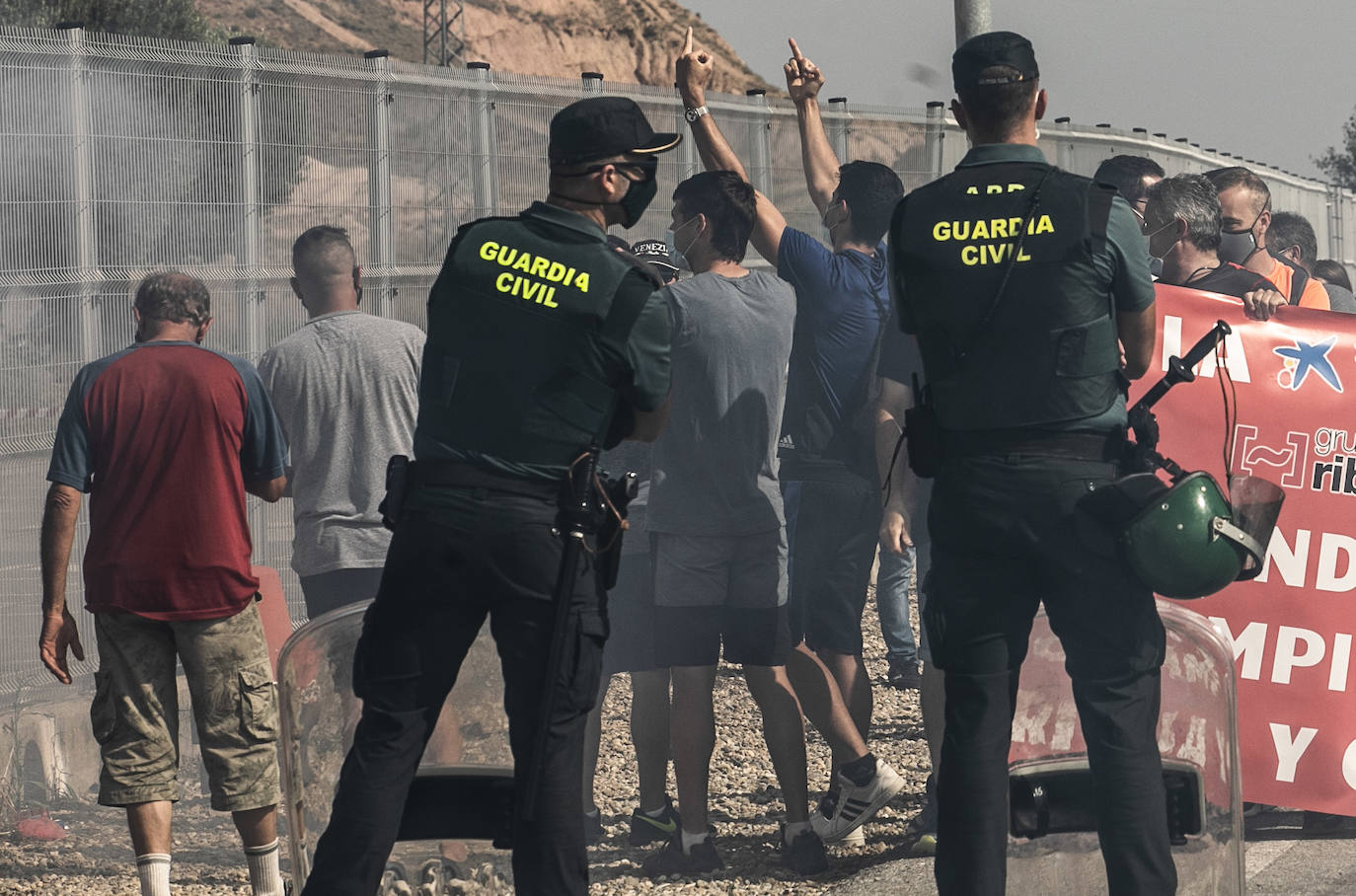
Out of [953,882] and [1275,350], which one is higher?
[1275,350]

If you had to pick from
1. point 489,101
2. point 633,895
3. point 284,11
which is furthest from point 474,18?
point 633,895

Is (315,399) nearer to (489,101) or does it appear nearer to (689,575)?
(689,575)

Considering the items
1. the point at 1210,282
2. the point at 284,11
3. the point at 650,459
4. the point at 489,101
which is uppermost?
the point at 284,11

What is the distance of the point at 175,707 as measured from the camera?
4680mm

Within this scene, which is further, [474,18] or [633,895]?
[474,18]

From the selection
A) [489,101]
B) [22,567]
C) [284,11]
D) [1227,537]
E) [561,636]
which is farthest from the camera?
[284,11]

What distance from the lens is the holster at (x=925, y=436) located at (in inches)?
145

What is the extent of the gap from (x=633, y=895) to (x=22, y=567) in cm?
276

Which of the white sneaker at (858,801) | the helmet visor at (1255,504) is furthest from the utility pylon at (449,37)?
the helmet visor at (1255,504)

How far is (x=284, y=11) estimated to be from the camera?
57.2 metres

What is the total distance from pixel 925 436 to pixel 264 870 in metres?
2.28

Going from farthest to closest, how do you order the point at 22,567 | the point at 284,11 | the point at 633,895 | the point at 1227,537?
the point at 284,11 < the point at 22,567 < the point at 633,895 < the point at 1227,537

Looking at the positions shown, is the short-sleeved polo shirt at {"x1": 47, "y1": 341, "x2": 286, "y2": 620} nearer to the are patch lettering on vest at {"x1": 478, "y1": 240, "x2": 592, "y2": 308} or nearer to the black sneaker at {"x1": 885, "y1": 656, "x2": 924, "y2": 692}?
the are patch lettering on vest at {"x1": 478, "y1": 240, "x2": 592, "y2": 308}

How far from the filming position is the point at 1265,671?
5.19m
